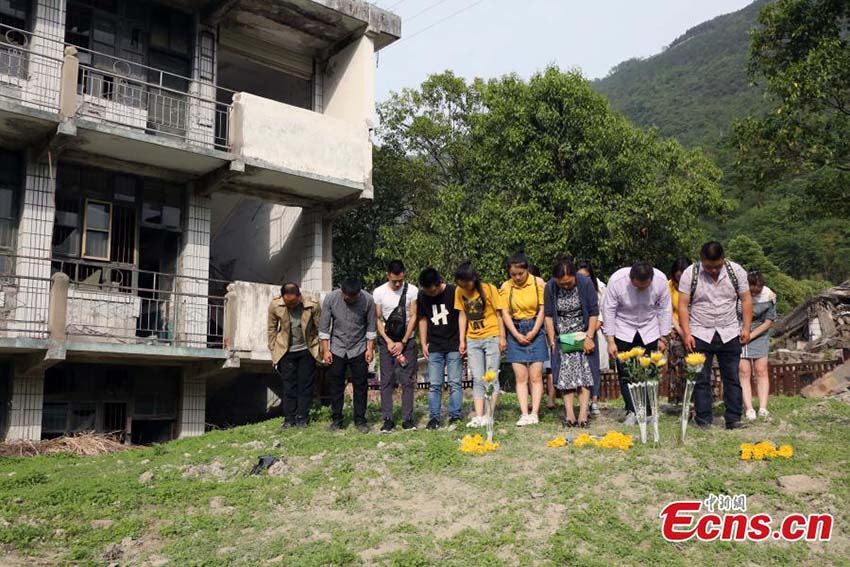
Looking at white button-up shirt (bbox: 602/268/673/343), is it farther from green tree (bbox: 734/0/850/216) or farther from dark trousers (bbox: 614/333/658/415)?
green tree (bbox: 734/0/850/216)

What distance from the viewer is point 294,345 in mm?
9477

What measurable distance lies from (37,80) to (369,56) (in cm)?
628

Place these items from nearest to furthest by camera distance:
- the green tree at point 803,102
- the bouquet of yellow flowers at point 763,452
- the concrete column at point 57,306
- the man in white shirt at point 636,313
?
the bouquet of yellow flowers at point 763,452, the man in white shirt at point 636,313, the concrete column at point 57,306, the green tree at point 803,102

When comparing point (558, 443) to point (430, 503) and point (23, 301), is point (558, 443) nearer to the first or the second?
point (430, 503)

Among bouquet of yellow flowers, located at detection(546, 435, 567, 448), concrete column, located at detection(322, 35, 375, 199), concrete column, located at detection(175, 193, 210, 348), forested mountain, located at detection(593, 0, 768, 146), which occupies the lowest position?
bouquet of yellow flowers, located at detection(546, 435, 567, 448)

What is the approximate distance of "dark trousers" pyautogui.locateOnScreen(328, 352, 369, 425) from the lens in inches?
345

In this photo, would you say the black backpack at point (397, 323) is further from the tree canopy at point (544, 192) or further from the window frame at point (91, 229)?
the tree canopy at point (544, 192)

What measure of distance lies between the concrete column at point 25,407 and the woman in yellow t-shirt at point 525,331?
7.58 meters

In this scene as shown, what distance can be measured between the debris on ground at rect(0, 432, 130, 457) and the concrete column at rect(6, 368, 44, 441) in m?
0.26

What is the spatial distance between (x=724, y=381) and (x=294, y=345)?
16.2ft

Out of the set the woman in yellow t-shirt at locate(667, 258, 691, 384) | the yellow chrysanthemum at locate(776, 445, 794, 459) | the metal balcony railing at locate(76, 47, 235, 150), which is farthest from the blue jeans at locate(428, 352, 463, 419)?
the metal balcony railing at locate(76, 47, 235, 150)

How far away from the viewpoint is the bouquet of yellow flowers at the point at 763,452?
6254mm

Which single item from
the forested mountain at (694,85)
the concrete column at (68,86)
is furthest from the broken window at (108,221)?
the forested mountain at (694,85)

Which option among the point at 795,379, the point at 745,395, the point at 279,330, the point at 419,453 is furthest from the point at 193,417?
the point at 795,379
